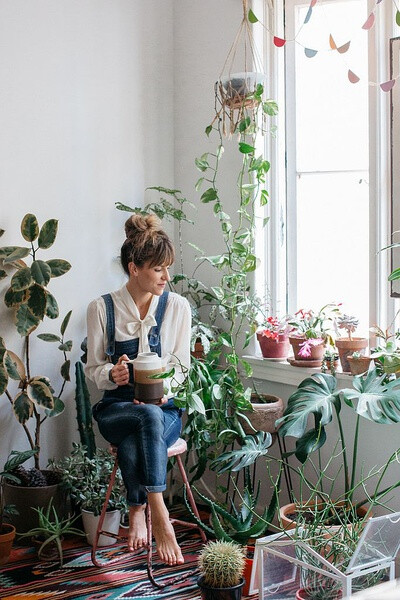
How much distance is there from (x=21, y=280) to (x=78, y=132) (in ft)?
2.79

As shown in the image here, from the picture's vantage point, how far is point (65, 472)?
3.77m

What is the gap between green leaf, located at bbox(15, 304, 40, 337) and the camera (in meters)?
3.63

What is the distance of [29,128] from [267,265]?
1.30m

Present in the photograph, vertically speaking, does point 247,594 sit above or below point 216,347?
below

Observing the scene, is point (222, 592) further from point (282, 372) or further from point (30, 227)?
point (30, 227)

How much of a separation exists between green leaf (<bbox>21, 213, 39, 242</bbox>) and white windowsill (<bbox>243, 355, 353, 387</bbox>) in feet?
3.92

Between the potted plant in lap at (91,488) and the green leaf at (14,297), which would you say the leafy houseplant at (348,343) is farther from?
the green leaf at (14,297)

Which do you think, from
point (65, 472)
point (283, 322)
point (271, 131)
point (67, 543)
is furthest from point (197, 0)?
point (67, 543)

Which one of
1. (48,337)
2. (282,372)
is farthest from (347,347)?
(48,337)

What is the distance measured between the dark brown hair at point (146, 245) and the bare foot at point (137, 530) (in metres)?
0.99

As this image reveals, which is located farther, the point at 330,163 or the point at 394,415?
the point at 330,163

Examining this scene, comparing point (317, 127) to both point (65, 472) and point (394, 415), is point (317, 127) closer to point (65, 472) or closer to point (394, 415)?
point (394, 415)

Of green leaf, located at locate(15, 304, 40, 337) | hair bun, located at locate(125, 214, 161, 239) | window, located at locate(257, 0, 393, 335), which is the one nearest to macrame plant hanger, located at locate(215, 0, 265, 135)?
window, located at locate(257, 0, 393, 335)

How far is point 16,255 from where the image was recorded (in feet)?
11.9
